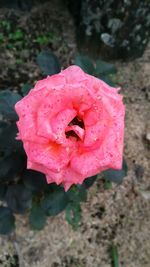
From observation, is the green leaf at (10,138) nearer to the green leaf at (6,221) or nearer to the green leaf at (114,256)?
the green leaf at (6,221)

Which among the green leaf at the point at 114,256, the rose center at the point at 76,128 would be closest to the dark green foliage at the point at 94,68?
the rose center at the point at 76,128

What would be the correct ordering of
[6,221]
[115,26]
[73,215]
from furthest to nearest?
[115,26]
[73,215]
[6,221]

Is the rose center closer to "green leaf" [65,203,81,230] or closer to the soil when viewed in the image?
"green leaf" [65,203,81,230]

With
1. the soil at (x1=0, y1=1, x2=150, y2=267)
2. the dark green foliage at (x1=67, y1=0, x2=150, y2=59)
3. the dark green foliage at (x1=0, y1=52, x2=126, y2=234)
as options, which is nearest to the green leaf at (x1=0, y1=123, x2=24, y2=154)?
the dark green foliage at (x1=0, y1=52, x2=126, y2=234)

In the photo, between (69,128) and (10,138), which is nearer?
(69,128)

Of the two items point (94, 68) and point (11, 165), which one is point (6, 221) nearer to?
point (11, 165)

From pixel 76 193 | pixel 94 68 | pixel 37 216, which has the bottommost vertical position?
pixel 37 216

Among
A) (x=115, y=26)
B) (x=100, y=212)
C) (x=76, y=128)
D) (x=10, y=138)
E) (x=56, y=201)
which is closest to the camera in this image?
(x=76, y=128)

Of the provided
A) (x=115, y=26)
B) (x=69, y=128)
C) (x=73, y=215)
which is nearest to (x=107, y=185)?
(x=73, y=215)
